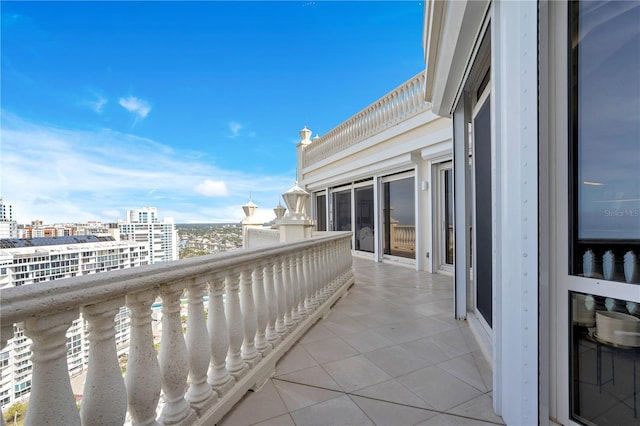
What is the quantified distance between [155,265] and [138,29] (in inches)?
162

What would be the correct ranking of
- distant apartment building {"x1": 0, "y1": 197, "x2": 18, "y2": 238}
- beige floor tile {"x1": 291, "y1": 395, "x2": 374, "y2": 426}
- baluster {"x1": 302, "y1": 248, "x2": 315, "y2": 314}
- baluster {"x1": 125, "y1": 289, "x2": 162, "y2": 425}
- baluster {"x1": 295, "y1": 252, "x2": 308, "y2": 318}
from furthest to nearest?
baluster {"x1": 302, "y1": 248, "x2": 315, "y2": 314} → baluster {"x1": 295, "y1": 252, "x2": 308, "y2": 318} → beige floor tile {"x1": 291, "y1": 395, "x2": 374, "y2": 426} → distant apartment building {"x1": 0, "y1": 197, "x2": 18, "y2": 238} → baluster {"x1": 125, "y1": 289, "x2": 162, "y2": 425}

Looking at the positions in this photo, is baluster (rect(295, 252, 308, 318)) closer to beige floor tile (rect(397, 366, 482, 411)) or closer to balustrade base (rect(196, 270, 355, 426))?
balustrade base (rect(196, 270, 355, 426))

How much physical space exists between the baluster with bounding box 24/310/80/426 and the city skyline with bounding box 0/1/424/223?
1.17 m

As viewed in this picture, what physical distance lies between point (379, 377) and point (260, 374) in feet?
2.52

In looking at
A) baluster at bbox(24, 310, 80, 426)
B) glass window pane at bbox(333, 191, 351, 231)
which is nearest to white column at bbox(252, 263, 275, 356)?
baluster at bbox(24, 310, 80, 426)

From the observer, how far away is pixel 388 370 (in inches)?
75.7

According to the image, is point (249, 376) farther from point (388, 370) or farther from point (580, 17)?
point (580, 17)

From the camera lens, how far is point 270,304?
204 cm

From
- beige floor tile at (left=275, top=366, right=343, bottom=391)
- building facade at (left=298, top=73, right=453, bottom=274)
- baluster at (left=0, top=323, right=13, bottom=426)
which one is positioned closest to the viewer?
baluster at (left=0, top=323, right=13, bottom=426)

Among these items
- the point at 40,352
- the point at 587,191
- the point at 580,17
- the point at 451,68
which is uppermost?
the point at 451,68

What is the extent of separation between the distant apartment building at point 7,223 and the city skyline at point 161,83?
→ 0.20 ft

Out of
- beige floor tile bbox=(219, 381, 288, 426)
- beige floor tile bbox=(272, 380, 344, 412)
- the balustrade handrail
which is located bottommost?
beige floor tile bbox=(272, 380, 344, 412)

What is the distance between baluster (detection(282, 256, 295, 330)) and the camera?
7.54 feet

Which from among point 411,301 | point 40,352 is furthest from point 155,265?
point 411,301
